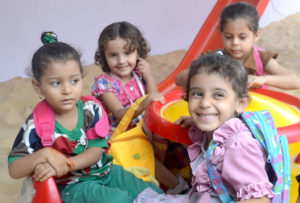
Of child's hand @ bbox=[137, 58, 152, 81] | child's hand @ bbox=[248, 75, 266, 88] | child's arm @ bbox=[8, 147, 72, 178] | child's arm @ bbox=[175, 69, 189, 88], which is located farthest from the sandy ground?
child's hand @ bbox=[248, 75, 266, 88]

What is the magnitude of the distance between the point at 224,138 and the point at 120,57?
1157mm

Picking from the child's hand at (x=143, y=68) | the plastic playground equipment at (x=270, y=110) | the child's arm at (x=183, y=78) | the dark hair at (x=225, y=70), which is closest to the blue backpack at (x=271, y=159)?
the dark hair at (x=225, y=70)

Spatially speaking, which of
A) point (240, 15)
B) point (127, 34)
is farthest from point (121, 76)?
point (240, 15)

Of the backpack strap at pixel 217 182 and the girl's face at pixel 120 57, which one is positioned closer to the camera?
the backpack strap at pixel 217 182

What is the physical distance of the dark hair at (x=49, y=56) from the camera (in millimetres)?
1449

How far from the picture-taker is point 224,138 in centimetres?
126

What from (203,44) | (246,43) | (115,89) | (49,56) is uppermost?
(49,56)

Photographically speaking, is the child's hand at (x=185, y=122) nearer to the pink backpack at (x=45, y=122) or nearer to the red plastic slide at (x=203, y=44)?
the pink backpack at (x=45, y=122)

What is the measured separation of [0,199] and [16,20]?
200 cm

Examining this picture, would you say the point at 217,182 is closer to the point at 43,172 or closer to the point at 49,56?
the point at 43,172

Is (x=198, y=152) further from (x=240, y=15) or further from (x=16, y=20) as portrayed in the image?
(x=16, y=20)

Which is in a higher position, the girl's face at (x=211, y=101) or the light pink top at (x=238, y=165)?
the girl's face at (x=211, y=101)

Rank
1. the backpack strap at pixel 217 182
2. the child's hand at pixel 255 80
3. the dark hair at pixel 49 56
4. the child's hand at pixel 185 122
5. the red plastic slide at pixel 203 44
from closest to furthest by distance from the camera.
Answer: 1. the backpack strap at pixel 217 182
2. the dark hair at pixel 49 56
3. the child's hand at pixel 185 122
4. the child's hand at pixel 255 80
5. the red plastic slide at pixel 203 44

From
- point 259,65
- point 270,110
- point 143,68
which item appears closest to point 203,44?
point 143,68
